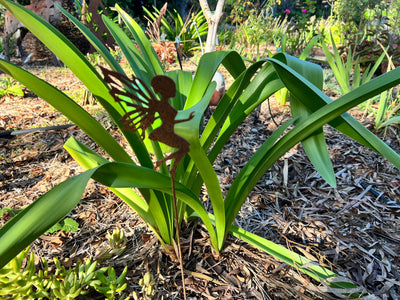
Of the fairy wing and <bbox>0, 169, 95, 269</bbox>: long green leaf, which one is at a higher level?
the fairy wing

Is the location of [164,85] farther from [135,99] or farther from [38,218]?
[38,218]

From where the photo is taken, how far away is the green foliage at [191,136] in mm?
450

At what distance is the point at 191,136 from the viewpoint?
44 cm

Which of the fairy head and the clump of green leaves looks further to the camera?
the clump of green leaves

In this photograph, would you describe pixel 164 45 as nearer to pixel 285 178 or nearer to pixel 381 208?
pixel 285 178

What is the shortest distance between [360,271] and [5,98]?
2.92m

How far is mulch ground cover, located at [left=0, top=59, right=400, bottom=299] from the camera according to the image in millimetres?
871

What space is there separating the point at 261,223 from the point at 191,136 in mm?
828

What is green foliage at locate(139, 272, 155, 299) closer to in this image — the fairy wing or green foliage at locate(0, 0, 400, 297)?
green foliage at locate(0, 0, 400, 297)

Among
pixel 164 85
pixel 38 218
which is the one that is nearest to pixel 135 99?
pixel 164 85

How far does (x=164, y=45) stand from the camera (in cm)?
309

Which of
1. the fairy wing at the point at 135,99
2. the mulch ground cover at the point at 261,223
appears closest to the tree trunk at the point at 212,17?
the mulch ground cover at the point at 261,223

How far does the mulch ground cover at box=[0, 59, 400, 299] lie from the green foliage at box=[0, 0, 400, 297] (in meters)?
0.08

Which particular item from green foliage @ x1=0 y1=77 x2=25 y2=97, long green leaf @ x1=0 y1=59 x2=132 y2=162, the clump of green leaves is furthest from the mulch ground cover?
green foliage @ x1=0 y1=77 x2=25 y2=97
